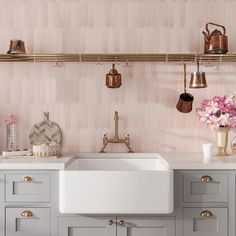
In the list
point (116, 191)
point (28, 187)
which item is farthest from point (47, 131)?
point (116, 191)

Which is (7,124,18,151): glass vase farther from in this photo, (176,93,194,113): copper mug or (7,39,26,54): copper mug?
(176,93,194,113): copper mug

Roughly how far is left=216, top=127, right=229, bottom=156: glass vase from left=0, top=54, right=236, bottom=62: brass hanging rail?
50cm

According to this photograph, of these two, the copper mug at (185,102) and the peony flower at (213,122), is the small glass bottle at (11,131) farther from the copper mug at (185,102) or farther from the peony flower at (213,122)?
the peony flower at (213,122)

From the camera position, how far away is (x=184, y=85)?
3.31 metres

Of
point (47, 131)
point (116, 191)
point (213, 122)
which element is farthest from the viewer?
point (47, 131)

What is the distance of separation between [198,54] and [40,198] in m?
1.41

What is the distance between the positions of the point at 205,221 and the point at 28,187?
103cm

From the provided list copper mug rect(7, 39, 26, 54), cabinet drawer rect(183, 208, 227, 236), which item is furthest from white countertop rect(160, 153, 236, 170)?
copper mug rect(7, 39, 26, 54)

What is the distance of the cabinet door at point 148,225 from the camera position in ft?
8.80

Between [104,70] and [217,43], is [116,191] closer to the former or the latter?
[104,70]

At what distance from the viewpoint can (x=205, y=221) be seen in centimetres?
270

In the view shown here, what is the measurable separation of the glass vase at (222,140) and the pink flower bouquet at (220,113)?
0.13 ft

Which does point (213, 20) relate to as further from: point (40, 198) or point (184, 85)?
point (40, 198)

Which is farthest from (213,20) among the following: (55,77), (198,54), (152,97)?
(55,77)
